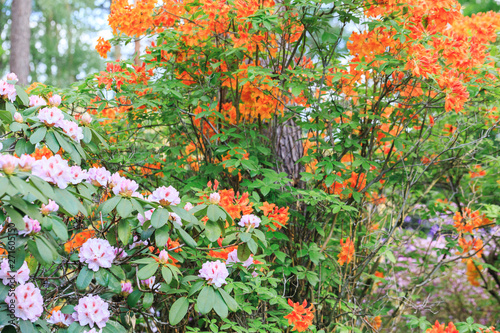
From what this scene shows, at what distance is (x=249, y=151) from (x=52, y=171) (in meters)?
1.23

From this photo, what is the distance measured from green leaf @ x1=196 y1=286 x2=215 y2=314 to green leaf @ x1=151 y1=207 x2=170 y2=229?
0.26 metres

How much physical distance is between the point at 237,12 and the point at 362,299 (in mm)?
1957

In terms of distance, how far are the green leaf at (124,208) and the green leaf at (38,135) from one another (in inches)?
12.8

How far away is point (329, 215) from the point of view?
220cm

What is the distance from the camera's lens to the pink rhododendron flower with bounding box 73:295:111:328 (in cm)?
124

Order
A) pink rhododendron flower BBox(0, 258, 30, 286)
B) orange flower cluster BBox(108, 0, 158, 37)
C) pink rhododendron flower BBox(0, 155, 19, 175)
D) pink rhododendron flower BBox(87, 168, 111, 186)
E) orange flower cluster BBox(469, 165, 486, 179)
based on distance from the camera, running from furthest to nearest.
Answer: orange flower cluster BBox(469, 165, 486, 179)
orange flower cluster BBox(108, 0, 158, 37)
pink rhododendron flower BBox(87, 168, 111, 186)
pink rhododendron flower BBox(0, 258, 30, 286)
pink rhododendron flower BBox(0, 155, 19, 175)

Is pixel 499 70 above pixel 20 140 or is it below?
above

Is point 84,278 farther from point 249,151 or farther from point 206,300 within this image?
point 249,151

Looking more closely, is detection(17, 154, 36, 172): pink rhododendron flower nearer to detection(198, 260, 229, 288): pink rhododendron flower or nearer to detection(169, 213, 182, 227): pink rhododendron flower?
detection(169, 213, 182, 227): pink rhododendron flower

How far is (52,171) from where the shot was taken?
1091 millimetres

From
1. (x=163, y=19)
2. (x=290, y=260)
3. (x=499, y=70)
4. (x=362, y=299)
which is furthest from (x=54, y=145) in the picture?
(x=499, y=70)

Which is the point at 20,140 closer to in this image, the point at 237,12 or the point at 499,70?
the point at 237,12

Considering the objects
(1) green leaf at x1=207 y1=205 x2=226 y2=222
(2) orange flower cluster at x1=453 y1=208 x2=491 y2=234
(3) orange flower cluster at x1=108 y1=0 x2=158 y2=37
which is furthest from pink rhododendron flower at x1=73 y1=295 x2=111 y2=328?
(2) orange flower cluster at x1=453 y1=208 x2=491 y2=234

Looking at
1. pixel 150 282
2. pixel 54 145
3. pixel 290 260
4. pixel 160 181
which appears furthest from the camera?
pixel 160 181
